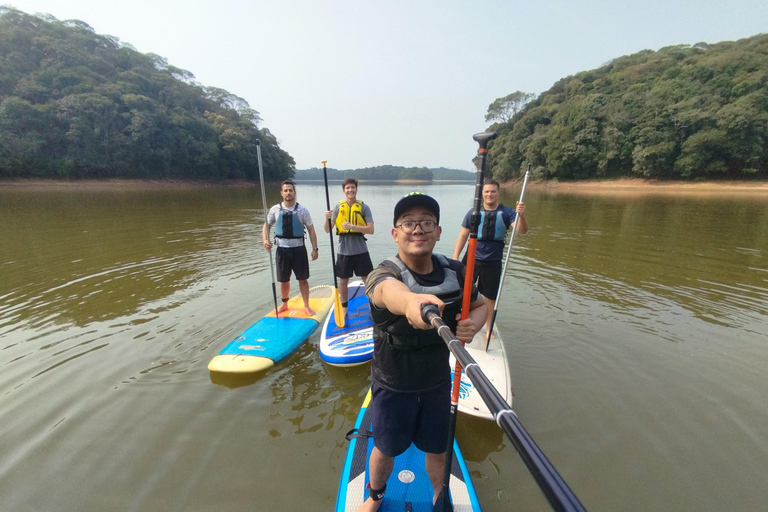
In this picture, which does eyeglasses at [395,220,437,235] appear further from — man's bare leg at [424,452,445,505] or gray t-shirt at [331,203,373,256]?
gray t-shirt at [331,203,373,256]

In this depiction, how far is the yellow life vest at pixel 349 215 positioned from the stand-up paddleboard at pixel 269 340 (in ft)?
6.19

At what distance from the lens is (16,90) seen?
4138 cm

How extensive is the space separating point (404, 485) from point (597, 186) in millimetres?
59641

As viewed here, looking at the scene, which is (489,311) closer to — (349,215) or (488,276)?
(488,276)

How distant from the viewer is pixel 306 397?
4535 millimetres

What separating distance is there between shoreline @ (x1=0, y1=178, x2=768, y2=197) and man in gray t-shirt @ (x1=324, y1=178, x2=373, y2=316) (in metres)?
46.1

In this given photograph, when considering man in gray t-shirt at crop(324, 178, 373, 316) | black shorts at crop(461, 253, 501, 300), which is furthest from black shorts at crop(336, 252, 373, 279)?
black shorts at crop(461, 253, 501, 300)

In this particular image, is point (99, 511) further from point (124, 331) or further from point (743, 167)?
point (743, 167)

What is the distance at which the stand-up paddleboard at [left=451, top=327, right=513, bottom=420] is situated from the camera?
396 cm

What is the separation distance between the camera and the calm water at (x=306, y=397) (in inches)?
128

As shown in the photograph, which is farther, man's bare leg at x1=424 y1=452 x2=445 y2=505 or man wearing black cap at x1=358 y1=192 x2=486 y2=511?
man's bare leg at x1=424 y1=452 x2=445 y2=505

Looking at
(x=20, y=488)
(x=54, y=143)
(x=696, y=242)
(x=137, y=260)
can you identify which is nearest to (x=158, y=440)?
(x=20, y=488)

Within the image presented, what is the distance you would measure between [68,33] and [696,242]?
8999 centimetres

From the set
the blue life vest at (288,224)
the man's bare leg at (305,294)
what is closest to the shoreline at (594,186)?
the man's bare leg at (305,294)
